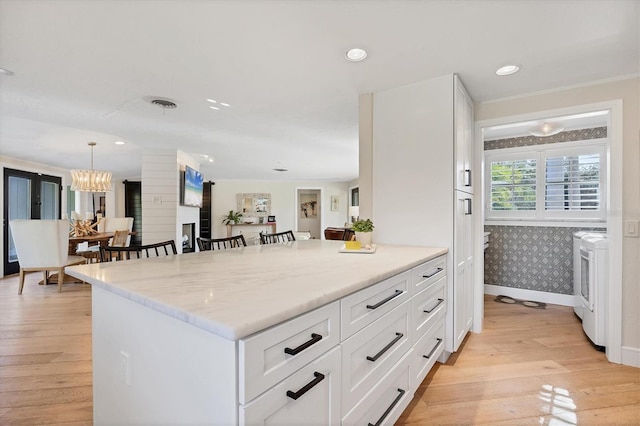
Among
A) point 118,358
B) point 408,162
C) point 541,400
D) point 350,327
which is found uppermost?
point 408,162

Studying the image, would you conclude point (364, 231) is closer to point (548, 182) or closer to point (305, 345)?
point (305, 345)

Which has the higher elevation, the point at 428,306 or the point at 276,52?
the point at 276,52

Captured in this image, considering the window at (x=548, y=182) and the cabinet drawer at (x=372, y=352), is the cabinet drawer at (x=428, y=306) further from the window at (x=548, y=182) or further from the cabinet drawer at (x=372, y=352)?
the window at (x=548, y=182)

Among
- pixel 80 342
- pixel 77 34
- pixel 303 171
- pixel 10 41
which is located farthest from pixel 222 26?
pixel 303 171

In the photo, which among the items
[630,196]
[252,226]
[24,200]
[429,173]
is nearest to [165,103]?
[429,173]

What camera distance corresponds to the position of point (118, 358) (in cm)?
118

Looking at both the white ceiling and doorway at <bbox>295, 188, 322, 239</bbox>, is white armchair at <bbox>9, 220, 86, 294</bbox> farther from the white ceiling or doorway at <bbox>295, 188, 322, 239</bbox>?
doorway at <bbox>295, 188, 322, 239</bbox>

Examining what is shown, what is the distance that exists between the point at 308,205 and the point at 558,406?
32.9 ft

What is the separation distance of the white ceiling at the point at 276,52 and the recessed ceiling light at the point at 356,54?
0.17 feet

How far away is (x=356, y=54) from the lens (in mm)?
2061

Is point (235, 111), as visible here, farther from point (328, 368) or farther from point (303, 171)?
point (303, 171)

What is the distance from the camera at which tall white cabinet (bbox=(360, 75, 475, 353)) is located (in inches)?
92.0

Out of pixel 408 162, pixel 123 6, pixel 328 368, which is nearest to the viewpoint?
pixel 328 368

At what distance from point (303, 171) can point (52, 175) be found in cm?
529
